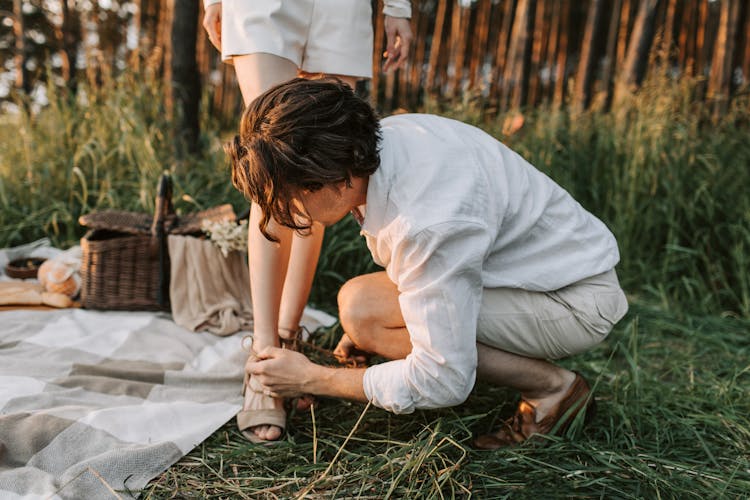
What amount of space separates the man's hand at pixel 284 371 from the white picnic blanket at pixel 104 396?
0.29 meters

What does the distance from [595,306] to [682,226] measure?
6.65ft

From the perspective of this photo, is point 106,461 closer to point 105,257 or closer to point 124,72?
point 105,257

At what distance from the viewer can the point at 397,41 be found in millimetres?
1988

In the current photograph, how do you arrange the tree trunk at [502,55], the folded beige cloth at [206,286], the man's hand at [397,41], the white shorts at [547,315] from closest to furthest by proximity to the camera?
the white shorts at [547,315] < the man's hand at [397,41] < the folded beige cloth at [206,286] < the tree trunk at [502,55]

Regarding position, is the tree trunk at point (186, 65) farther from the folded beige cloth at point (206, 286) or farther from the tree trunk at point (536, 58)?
the tree trunk at point (536, 58)

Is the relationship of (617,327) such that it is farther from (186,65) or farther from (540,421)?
(186,65)

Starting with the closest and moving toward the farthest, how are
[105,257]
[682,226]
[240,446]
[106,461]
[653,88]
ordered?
[106,461], [240,446], [105,257], [682,226], [653,88]

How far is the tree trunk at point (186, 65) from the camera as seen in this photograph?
376 cm

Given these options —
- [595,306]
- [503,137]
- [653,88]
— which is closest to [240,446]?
[595,306]

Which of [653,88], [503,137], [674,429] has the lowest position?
[674,429]

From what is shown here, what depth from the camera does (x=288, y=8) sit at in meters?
1.71

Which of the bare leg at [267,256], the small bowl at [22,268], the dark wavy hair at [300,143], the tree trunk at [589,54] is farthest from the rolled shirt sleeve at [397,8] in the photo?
the tree trunk at [589,54]

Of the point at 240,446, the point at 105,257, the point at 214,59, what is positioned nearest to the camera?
the point at 240,446

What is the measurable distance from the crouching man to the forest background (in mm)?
148
